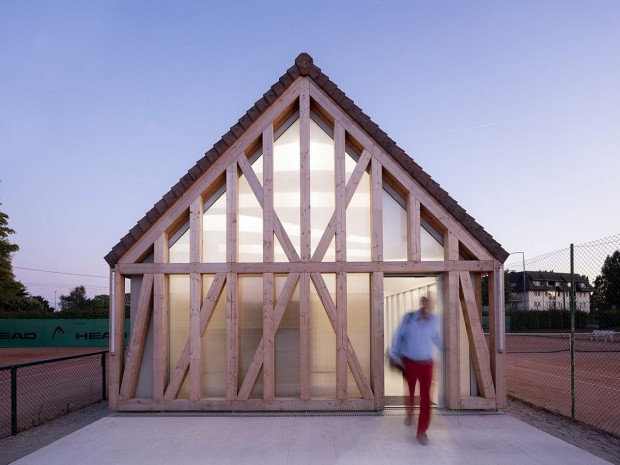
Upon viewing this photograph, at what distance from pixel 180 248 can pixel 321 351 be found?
10.3 ft

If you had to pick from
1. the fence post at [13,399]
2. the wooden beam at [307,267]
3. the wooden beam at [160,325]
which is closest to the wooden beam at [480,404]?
the wooden beam at [307,267]

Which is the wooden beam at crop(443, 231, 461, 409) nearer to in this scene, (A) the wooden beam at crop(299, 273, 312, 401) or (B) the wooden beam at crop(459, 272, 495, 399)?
(B) the wooden beam at crop(459, 272, 495, 399)

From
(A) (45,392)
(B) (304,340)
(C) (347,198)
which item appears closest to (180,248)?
(B) (304,340)

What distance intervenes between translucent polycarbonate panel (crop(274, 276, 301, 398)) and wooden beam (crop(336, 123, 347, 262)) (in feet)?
3.42

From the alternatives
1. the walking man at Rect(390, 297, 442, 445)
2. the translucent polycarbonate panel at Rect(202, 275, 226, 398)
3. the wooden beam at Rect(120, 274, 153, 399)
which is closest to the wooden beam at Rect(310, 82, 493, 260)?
the walking man at Rect(390, 297, 442, 445)

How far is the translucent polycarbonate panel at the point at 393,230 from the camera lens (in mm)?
8352

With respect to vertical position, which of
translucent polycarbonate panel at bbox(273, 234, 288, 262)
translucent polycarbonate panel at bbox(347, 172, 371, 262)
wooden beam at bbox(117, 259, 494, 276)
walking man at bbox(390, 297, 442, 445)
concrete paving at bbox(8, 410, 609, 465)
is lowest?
concrete paving at bbox(8, 410, 609, 465)

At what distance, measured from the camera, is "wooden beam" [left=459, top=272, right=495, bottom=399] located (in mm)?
7949

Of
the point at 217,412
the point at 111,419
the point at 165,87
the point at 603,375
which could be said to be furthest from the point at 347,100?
the point at 603,375

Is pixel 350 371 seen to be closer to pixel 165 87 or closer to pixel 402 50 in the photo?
pixel 402 50

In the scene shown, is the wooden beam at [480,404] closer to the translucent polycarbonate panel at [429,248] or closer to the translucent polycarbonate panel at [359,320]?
the translucent polycarbonate panel at [359,320]

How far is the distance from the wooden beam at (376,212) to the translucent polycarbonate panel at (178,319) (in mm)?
3384

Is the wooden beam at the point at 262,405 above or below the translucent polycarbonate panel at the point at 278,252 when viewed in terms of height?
below

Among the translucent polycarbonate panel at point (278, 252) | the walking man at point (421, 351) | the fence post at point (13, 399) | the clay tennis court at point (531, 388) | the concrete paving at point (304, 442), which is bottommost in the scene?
the clay tennis court at point (531, 388)
